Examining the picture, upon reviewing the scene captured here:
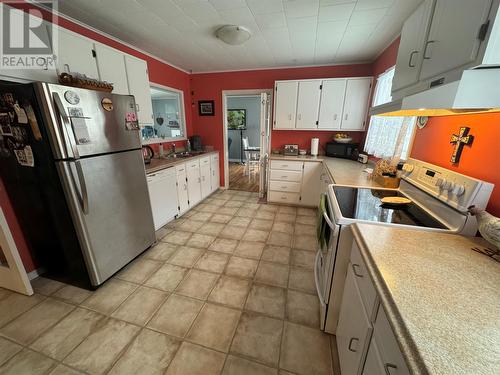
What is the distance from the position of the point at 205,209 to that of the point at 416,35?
10.5 ft

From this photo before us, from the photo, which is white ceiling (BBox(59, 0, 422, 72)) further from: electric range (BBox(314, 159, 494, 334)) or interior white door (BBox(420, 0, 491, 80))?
electric range (BBox(314, 159, 494, 334))

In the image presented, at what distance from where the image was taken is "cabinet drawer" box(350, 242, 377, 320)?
78cm

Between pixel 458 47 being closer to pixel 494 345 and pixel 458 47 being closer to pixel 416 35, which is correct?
pixel 416 35

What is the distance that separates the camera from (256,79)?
3.81m

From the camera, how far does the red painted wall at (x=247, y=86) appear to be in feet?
11.3

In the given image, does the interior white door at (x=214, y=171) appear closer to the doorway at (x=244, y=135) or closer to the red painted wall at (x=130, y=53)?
the red painted wall at (x=130, y=53)

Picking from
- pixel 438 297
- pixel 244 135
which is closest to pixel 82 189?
pixel 438 297

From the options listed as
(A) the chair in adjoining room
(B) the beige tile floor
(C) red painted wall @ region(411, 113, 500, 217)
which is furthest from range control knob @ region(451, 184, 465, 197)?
(A) the chair in adjoining room

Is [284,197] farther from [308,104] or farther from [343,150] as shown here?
[308,104]

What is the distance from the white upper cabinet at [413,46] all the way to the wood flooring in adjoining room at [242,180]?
135 inches

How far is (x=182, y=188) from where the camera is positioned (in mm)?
3164

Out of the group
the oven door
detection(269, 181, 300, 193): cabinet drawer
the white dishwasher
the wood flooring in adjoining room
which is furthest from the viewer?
the wood flooring in adjoining room

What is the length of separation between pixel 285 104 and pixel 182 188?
2.27 m

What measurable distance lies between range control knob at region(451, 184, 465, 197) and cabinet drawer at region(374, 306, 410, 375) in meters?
0.82
